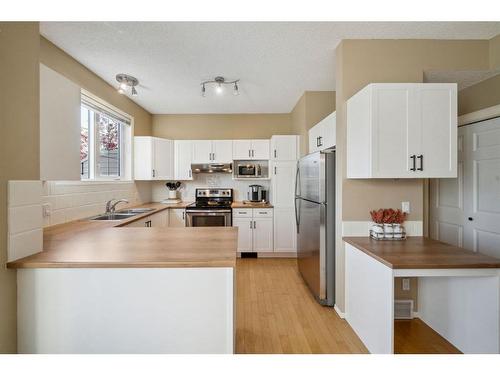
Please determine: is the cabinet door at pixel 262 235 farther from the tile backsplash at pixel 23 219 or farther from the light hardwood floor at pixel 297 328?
the tile backsplash at pixel 23 219

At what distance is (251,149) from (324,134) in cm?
177

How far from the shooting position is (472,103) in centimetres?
272

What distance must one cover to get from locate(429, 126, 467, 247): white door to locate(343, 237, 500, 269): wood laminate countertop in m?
1.26

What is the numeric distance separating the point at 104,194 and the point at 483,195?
4.45 m

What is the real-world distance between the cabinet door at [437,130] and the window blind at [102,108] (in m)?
3.32

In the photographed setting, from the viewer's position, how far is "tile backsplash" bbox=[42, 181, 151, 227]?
242cm

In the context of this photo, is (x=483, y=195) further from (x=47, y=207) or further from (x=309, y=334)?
(x=47, y=207)

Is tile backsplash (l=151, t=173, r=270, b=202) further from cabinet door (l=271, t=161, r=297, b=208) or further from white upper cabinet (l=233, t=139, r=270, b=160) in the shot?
cabinet door (l=271, t=161, r=297, b=208)

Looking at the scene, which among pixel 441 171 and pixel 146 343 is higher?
pixel 441 171

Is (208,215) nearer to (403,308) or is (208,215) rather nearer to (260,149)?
(260,149)

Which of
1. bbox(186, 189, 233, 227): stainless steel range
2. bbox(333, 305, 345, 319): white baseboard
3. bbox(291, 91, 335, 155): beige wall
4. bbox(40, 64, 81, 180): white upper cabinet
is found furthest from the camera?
bbox(186, 189, 233, 227): stainless steel range

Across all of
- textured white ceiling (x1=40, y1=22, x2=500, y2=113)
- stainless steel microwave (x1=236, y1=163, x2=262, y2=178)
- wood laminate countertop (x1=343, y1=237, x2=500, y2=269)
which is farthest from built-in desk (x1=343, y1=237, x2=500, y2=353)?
stainless steel microwave (x1=236, y1=163, x2=262, y2=178)
